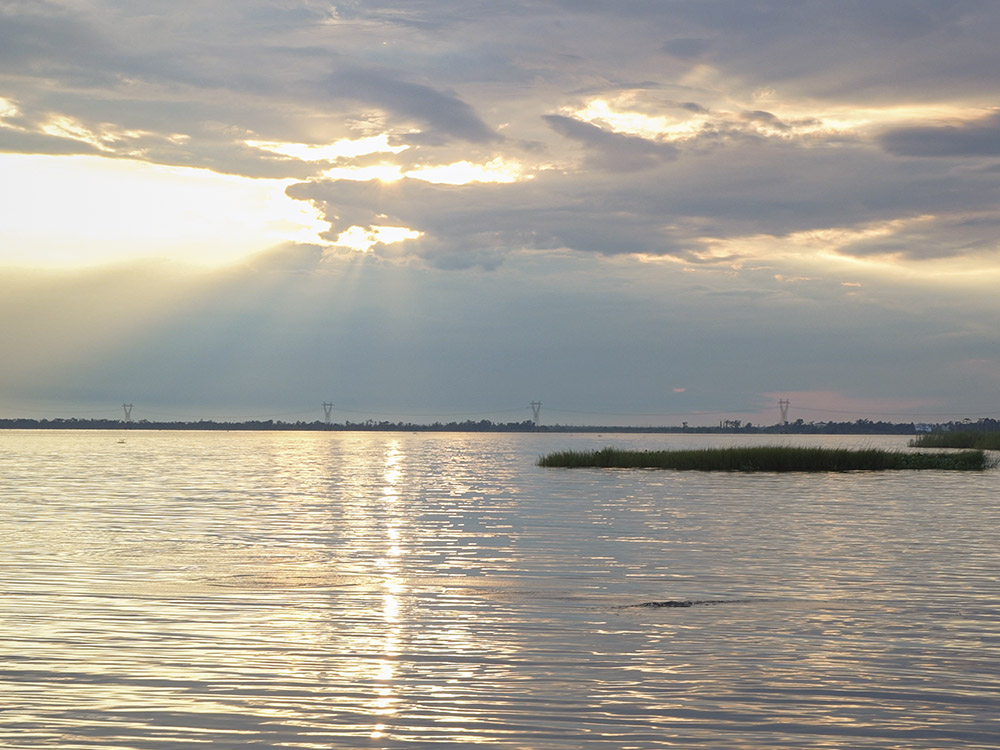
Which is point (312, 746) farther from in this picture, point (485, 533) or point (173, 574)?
point (485, 533)

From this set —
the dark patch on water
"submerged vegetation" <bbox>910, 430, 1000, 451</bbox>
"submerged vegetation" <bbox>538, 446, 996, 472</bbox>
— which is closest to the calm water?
the dark patch on water

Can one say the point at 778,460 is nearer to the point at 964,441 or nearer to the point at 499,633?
the point at 499,633

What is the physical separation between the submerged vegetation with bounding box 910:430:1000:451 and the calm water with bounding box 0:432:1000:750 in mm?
128030

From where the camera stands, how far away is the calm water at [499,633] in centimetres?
1370

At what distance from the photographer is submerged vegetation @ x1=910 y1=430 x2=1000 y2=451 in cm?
16112

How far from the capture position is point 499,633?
2008cm

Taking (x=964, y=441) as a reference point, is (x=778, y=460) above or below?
above

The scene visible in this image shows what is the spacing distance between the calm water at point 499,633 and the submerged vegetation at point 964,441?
128030 mm

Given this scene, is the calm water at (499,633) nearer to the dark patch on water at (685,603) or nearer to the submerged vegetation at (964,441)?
the dark patch on water at (685,603)

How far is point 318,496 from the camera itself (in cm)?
6400

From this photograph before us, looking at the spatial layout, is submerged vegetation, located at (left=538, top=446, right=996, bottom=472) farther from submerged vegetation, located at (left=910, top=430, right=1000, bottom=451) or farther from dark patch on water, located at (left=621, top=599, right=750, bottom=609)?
submerged vegetation, located at (left=910, top=430, right=1000, bottom=451)

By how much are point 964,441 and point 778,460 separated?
327 feet

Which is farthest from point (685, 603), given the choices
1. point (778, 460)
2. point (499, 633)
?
point (778, 460)

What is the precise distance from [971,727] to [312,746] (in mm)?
8319
